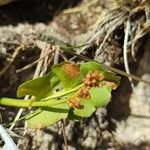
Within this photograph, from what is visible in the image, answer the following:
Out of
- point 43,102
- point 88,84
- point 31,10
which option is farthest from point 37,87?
point 31,10

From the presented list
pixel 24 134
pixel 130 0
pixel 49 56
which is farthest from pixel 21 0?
pixel 24 134

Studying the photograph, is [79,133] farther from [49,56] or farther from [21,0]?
[21,0]

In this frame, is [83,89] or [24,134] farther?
[24,134]

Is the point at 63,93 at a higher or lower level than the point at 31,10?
lower

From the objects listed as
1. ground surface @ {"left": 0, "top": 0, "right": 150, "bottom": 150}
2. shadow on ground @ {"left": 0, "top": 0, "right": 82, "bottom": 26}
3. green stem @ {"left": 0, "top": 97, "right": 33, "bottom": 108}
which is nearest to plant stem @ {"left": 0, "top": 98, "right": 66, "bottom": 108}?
green stem @ {"left": 0, "top": 97, "right": 33, "bottom": 108}

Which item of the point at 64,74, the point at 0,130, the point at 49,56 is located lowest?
the point at 0,130

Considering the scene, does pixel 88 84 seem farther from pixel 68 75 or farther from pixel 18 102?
pixel 18 102

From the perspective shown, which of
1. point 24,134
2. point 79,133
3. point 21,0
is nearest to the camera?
point 24,134
